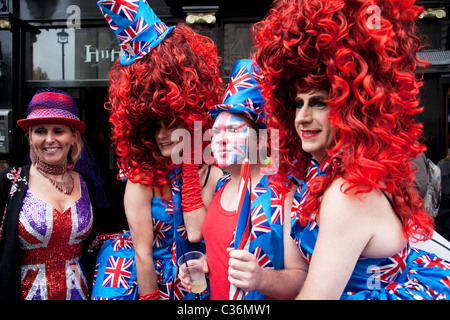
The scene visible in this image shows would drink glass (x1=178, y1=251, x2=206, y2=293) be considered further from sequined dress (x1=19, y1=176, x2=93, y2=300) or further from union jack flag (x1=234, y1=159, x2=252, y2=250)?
sequined dress (x1=19, y1=176, x2=93, y2=300)

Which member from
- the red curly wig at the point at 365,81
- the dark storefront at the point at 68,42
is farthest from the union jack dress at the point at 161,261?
the dark storefront at the point at 68,42

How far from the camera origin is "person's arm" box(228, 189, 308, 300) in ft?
4.66

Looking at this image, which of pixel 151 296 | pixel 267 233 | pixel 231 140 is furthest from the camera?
pixel 151 296

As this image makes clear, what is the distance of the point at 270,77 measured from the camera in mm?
1560

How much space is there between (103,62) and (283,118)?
14.1 ft

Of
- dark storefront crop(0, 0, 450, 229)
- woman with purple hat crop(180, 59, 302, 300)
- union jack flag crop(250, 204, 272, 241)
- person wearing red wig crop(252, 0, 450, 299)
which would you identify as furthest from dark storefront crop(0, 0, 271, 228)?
person wearing red wig crop(252, 0, 450, 299)

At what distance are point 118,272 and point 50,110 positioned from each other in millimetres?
1328

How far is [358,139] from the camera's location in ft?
4.14

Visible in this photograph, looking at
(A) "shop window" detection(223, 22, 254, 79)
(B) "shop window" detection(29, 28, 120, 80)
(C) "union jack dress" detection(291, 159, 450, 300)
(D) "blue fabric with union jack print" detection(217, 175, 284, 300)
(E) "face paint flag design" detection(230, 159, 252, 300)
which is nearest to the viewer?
(C) "union jack dress" detection(291, 159, 450, 300)

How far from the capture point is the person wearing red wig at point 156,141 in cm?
201

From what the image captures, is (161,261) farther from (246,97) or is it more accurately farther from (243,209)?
(246,97)

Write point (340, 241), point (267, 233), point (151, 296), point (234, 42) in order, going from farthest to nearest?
point (234, 42) < point (151, 296) < point (267, 233) < point (340, 241)

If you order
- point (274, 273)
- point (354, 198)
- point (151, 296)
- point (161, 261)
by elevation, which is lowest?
point (151, 296)

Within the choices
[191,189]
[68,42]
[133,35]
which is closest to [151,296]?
[191,189]
